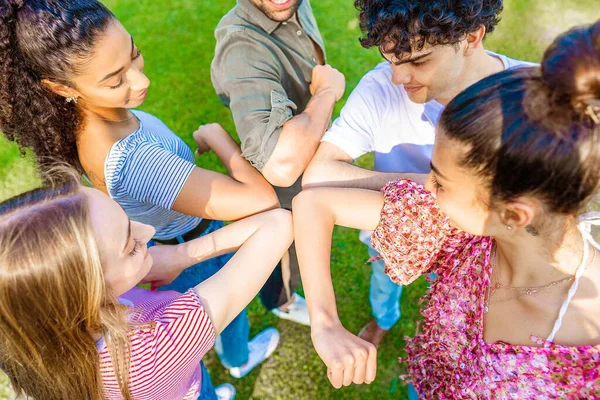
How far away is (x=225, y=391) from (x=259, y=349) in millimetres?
346

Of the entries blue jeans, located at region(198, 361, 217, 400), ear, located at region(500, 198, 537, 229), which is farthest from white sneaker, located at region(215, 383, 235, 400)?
ear, located at region(500, 198, 537, 229)

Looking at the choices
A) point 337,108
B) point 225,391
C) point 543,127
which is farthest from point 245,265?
point 337,108

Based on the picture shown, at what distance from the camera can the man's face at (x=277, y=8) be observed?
201 cm

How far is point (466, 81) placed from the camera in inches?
72.6

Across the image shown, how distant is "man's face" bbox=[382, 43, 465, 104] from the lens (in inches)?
68.2

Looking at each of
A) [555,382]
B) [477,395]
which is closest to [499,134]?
[555,382]

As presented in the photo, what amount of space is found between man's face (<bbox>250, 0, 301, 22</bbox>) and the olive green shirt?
0.06 feet

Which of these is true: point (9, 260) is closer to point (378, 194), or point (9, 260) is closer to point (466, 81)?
point (378, 194)

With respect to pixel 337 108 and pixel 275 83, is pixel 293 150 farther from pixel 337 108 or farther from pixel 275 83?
pixel 337 108

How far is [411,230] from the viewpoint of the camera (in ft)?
4.90

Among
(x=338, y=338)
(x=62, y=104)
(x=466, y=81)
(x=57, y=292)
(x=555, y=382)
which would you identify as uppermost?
(x=62, y=104)

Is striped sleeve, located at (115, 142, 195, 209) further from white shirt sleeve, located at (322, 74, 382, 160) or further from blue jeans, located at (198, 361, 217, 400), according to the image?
blue jeans, located at (198, 361, 217, 400)

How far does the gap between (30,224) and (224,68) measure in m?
1.13

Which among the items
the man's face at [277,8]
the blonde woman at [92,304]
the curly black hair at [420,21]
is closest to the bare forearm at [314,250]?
the blonde woman at [92,304]
